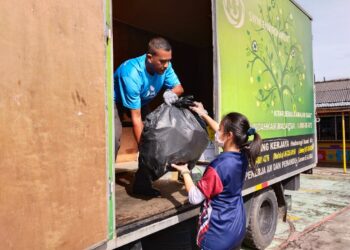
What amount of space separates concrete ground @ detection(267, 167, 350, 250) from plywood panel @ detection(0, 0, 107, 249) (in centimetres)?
375

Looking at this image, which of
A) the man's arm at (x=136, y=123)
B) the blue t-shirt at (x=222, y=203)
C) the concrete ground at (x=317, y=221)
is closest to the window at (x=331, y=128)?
the concrete ground at (x=317, y=221)

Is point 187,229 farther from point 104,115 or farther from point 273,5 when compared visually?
point 273,5

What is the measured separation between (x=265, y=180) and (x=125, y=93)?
2.27 metres

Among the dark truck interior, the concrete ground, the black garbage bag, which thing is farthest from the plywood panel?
the concrete ground

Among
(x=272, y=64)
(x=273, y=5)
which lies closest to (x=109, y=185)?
(x=272, y=64)

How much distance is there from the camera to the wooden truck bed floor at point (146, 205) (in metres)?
2.53

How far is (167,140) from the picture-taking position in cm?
276

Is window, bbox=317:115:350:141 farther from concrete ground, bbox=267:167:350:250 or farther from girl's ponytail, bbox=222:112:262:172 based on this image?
girl's ponytail, bbox=222:112:262:172

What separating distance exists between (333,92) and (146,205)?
61.4 ft

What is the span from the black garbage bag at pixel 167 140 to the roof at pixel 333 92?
15.9m

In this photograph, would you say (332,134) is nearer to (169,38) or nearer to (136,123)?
(169,38)

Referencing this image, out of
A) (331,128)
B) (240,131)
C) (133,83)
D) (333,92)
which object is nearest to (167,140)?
(240,131)

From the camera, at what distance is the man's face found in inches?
122

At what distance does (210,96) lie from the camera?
618 cm
